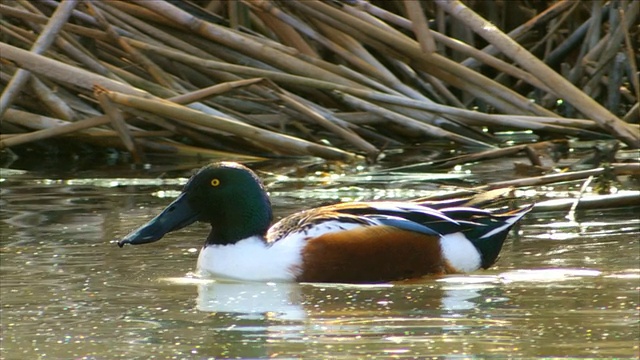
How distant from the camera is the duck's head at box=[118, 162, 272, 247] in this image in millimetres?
5539

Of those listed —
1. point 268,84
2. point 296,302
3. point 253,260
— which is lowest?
point 296,302

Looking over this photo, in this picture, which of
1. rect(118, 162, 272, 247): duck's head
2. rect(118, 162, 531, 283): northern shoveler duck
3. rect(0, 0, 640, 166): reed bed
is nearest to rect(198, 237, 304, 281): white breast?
rect(118, 162, 531, 283): northern shoveler duck

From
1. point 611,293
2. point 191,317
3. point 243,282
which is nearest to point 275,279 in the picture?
point 243,282

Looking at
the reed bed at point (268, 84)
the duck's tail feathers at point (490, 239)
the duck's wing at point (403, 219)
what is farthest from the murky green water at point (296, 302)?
the reed bed at point (268, 84)

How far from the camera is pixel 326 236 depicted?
530 cm

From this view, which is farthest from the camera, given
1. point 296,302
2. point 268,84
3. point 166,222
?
point 268,84

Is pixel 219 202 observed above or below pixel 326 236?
above

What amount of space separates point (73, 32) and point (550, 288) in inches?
165

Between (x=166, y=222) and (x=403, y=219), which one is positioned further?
(x=166, y=222)

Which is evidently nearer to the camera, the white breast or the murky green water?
the murky green water

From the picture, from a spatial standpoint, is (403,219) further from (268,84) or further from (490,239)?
(268,84)

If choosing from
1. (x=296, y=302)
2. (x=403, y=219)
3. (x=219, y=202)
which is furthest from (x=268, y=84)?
(x=296, y=302)

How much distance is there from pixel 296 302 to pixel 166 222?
88 centimetres

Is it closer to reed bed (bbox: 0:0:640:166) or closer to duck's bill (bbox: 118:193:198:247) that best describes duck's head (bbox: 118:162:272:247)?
duck's bill (bbox: 118:193:198:247)
